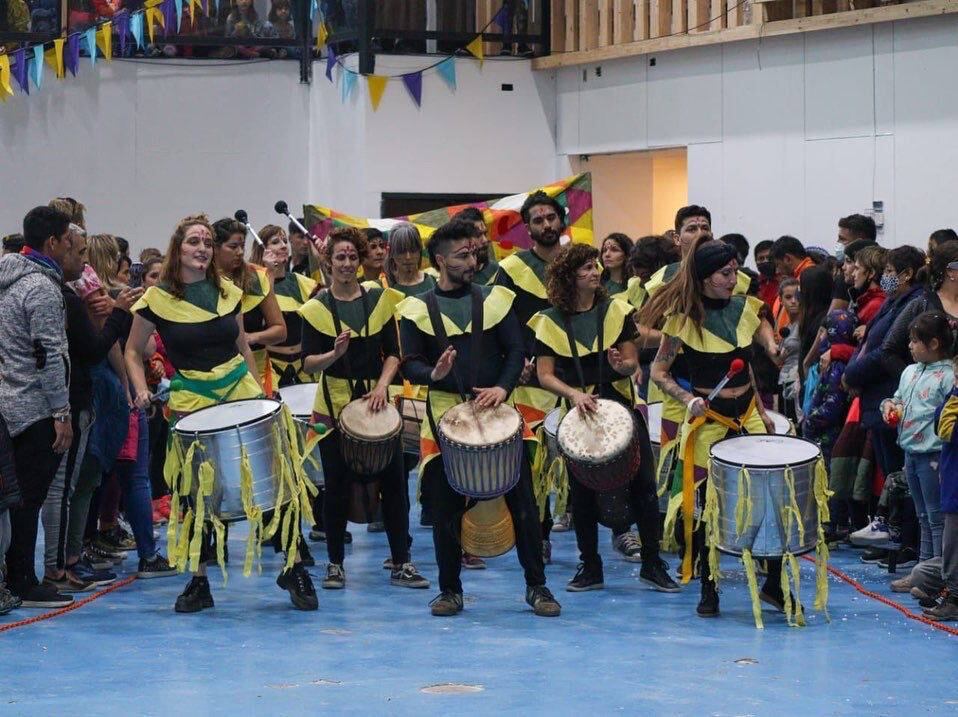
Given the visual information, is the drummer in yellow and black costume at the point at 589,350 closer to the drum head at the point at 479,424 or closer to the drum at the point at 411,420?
the drum head at the point at 479,424

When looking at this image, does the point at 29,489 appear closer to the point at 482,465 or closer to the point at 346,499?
the point at 346,499

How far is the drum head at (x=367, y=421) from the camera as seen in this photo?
7211 millimetres

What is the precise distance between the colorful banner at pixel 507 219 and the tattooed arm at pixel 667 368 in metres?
5.18

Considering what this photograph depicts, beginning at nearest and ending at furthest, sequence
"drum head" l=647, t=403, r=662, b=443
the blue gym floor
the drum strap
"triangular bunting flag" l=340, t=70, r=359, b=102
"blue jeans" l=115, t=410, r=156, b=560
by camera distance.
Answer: the blue gym floor → the drum strap → "blue jeans" l=115, t=410, r=156, b=560 → "drum head" l=647, t=403, r=662, b=443 → "triangular bunting flag" l=340, t=70, r=359, b=102

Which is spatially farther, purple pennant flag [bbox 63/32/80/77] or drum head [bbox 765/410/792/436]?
purple pennant flag [bbox 63/32/80/77]

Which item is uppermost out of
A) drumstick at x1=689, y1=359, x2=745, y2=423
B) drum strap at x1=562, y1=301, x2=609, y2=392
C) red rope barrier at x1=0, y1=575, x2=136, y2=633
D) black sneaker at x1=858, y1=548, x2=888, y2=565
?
drum strap at x1=562, y1=301, x2=609, y2=392

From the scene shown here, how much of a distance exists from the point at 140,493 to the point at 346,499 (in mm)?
1039

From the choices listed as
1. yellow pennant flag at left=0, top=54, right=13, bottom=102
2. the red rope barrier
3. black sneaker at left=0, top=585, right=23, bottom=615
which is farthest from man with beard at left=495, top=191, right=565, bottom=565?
yellow pennant flag at left=0, top=54, right=13, bottom=102

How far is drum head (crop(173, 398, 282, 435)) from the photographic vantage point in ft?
21.9

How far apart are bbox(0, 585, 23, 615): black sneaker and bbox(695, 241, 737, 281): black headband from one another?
10.5 ft

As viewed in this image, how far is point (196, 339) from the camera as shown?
278 inches

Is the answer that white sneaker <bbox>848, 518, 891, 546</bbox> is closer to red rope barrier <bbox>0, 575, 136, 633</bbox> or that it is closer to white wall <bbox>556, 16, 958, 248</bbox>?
red rope barrier <bbox>0, 575, 136, 633</bbox>

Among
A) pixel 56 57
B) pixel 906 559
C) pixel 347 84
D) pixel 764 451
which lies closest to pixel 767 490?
pixel 764 451

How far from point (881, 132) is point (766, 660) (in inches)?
292
